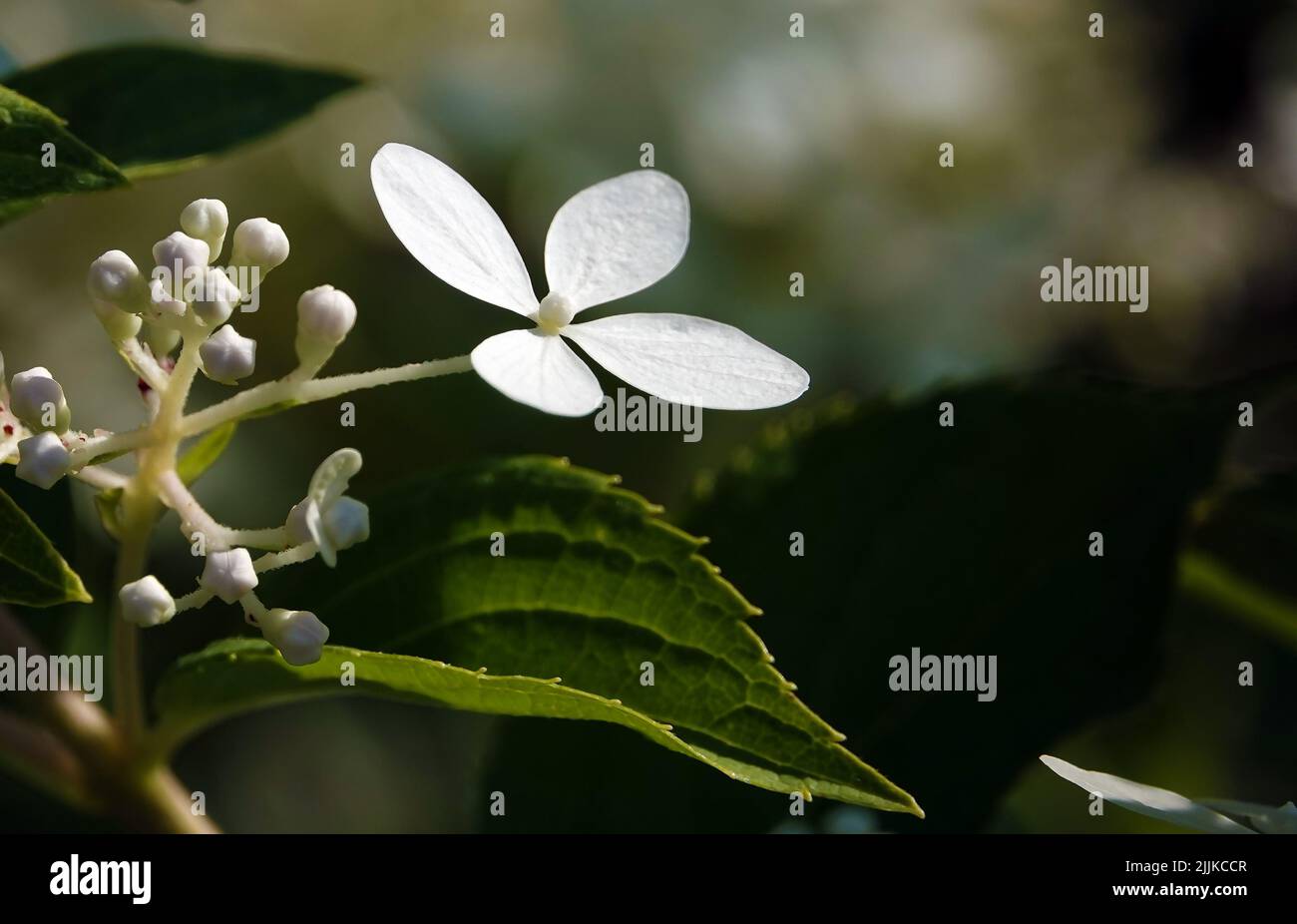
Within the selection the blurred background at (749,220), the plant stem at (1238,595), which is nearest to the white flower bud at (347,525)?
the plant stem at (1238,595)

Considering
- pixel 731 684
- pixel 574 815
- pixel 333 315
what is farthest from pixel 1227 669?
pixel 333 315

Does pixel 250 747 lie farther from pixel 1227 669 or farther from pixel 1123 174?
pixel 1123 174

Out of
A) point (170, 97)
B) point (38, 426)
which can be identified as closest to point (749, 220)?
point (170, 97)

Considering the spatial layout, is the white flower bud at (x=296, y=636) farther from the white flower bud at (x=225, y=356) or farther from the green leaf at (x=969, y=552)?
the green leaf at (x=969, y=552)
